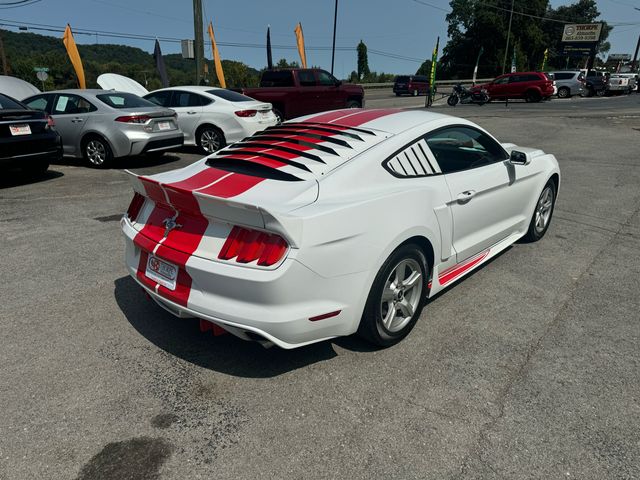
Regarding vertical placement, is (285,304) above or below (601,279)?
above

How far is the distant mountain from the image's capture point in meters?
68.1

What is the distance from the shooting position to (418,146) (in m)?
3.32

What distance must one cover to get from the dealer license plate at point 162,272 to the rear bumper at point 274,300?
0.09 metres

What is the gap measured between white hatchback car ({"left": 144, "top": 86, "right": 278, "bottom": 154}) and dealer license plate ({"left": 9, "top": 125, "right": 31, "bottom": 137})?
3.81 meters

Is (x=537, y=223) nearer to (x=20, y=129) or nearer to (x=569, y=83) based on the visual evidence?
(x=20, y=129)

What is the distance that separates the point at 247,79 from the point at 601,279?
5906cm

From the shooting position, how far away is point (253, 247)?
2453 mm

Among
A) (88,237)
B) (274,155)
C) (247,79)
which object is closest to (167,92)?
(88,237)

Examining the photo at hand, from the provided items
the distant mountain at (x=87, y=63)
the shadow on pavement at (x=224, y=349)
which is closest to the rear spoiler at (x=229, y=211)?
the shadow on pavement at (x=224, y=349)

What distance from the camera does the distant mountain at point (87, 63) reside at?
6806 centimetres

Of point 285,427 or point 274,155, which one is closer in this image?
point 285,427

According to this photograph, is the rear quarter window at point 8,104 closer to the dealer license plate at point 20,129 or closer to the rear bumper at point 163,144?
the dealer license plate at point 20,129

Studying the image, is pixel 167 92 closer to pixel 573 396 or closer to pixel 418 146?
pixel 418 146

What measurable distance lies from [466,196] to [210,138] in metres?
8.24
